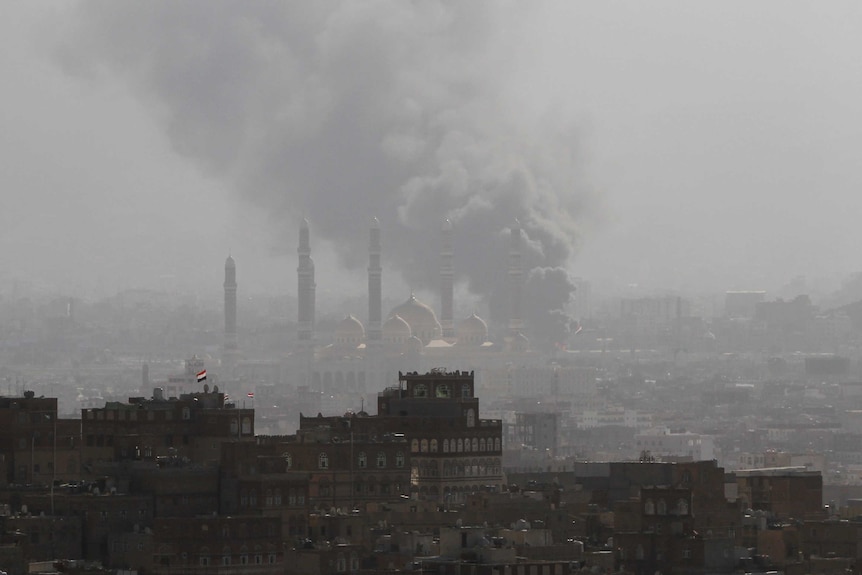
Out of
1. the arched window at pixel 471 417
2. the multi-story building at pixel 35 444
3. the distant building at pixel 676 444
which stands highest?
the distant building at pixel 676 444

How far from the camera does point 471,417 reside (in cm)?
7169

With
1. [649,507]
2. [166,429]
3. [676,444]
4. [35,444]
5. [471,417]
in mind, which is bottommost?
[649,507]

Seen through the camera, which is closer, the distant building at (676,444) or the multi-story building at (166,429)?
the multi-story building at (166,429)

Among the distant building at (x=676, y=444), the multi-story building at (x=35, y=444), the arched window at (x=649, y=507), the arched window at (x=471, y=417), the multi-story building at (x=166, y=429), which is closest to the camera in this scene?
the arched window at (x=649, y=507)

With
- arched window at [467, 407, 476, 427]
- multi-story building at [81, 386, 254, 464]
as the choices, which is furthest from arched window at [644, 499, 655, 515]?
arched window at [467, 407, 476, 427]

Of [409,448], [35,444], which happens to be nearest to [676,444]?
[409,448]

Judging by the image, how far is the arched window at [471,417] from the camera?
7144 cm

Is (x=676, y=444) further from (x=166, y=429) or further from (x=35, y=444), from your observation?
(x=35, y=444)

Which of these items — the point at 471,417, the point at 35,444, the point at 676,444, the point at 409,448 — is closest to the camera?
the point at 35,444

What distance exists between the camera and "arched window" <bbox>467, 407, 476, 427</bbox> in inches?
2813

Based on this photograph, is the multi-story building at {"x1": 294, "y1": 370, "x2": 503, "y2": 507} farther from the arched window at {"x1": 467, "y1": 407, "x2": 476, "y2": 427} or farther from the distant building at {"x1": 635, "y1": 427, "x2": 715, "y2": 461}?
the distant building at {"x1": 635, "y1": 427, "x2": 715, "y2": 461}

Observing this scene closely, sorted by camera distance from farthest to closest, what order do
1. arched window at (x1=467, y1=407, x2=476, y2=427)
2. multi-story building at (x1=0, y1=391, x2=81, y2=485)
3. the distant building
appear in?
the distant building
arched window at (x1=467, y1=407, x2=476, y2=427)
multi-story building at (x1=0, y1=391, x2=81, y2=485)

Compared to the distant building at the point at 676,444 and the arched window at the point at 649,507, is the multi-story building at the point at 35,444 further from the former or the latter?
the distant building at the point at 676,444

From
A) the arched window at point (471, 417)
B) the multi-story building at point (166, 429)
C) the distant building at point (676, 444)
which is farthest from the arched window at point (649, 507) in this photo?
the distant building at point (676, 444)
